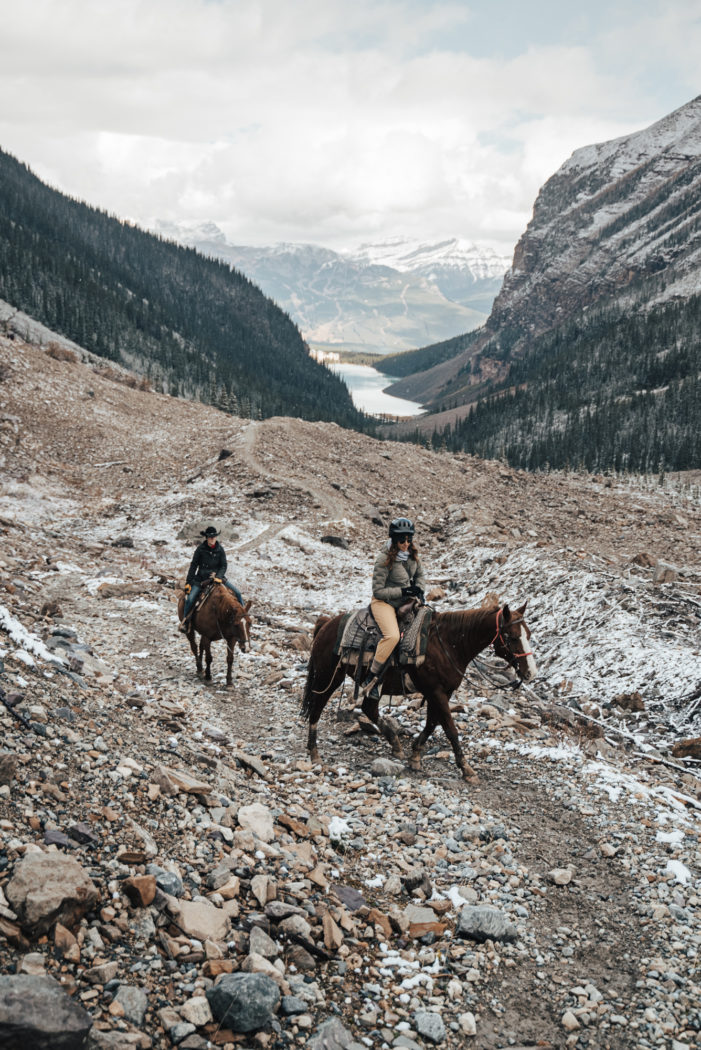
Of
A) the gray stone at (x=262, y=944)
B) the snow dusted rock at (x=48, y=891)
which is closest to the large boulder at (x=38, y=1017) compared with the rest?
the snow dusted rock at (x=48, y=891)

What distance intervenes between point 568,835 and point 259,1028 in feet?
17.6

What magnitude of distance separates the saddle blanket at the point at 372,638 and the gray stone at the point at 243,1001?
5.71 m

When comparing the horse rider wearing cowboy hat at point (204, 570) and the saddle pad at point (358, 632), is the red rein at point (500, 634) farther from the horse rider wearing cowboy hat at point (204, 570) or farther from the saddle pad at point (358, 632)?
the horse rider wearing cowboy hat at point (204, 570)

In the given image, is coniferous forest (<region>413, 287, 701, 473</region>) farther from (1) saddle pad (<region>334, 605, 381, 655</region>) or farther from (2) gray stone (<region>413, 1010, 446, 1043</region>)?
(2) gray stone (<region>413, 1010, 446, 1043</region>)

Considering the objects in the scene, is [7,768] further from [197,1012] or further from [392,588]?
[392,588]

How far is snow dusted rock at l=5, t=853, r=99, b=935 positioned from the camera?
4512mm

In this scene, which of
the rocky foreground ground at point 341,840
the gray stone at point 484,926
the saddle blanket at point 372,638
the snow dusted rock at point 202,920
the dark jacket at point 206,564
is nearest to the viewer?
the rocky foreground ground at point 341,840

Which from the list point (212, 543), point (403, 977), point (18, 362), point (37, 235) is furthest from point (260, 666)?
point (37, 235)

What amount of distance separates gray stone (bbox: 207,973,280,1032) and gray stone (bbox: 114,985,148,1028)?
1.72 ft

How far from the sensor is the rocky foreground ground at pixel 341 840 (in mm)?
4734

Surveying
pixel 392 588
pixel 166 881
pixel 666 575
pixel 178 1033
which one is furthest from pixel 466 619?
pixel 666 575

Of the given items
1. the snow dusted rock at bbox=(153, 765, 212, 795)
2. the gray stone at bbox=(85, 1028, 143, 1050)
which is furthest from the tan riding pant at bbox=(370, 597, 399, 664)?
the gray stone at bbox=(85, 1028, 143, 1050)

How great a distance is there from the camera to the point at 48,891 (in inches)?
183

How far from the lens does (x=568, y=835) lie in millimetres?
8359
